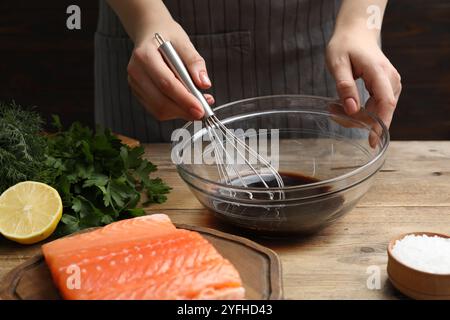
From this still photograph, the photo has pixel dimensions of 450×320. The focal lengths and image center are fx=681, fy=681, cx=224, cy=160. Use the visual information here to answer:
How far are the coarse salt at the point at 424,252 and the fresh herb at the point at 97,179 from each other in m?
0.52

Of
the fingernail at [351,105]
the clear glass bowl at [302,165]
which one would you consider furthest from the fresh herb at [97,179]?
the fingernail at [351,105]

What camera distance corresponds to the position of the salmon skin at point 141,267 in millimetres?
1038

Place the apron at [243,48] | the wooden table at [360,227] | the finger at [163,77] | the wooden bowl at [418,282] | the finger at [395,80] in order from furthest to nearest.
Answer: the apron at [243,48] < the finger at [395,80] < the finger at [163,77] < the wooden table at [360,227] < the wooden bowl at [418,282]

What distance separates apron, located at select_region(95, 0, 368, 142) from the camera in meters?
1.69

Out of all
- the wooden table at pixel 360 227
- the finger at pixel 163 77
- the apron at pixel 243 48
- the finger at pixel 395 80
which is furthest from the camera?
the apron at pixel 243 48

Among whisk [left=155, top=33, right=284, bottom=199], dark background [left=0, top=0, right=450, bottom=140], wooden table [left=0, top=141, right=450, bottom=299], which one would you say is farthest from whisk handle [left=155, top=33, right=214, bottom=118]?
dark background [left=0, top=0, right=450, bottom=140]

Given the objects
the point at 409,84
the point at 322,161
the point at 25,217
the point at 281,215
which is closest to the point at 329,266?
the point at 281,215

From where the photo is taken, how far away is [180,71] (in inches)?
50.8

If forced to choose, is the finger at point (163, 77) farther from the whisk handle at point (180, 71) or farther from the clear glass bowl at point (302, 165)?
the clear glass bowl at point (302, 165)

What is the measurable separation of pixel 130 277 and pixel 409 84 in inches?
75.5

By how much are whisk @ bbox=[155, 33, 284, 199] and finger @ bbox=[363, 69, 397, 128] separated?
240 mm

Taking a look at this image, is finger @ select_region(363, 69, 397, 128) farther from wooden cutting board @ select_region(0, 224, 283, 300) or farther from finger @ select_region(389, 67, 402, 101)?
wooden cutting board @ select_region(0, 224, 283, 300)
